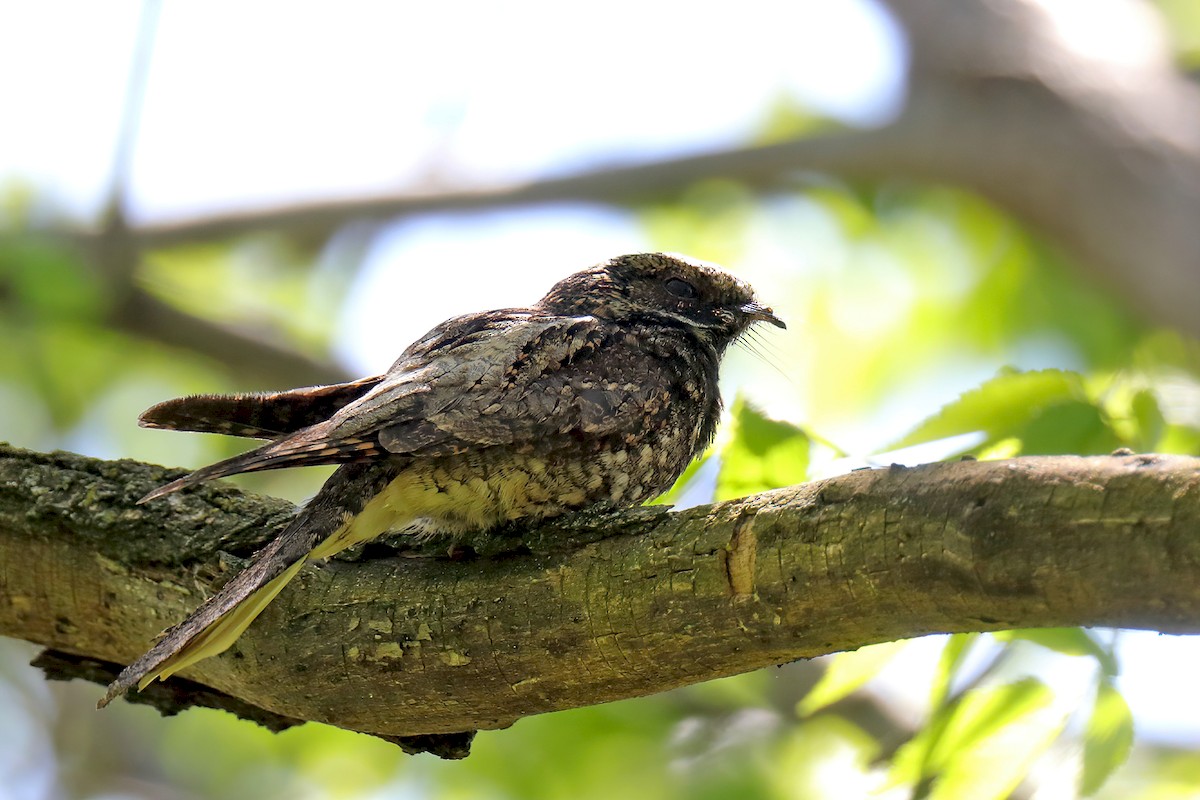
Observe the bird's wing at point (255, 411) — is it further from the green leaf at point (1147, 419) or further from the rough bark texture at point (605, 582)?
the green leaf at point (1147, 419)

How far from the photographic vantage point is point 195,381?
8438mm

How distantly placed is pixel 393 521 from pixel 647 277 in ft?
4.68

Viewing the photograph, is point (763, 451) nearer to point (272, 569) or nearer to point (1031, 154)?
point (272, 569)

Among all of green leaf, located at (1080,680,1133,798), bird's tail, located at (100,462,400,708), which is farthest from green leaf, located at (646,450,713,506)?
green leaf, located at (1080,680,1133,798)

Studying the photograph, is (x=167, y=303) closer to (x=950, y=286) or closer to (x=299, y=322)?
(x=299, y=322)

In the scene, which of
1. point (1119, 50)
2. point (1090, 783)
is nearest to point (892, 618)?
point (1090, 783)

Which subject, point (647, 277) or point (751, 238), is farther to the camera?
point (751, 238)

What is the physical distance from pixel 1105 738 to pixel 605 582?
43.6 inches

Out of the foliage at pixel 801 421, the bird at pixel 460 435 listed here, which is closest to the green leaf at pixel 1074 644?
the foliage at pixel 801 421

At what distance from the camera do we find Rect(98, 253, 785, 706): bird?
259cm

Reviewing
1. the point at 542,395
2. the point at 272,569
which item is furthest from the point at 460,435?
the point at 272,569

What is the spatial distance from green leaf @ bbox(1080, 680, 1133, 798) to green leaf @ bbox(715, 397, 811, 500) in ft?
2.78

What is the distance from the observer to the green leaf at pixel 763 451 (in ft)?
9.19

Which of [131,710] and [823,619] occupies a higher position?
[131,710]
